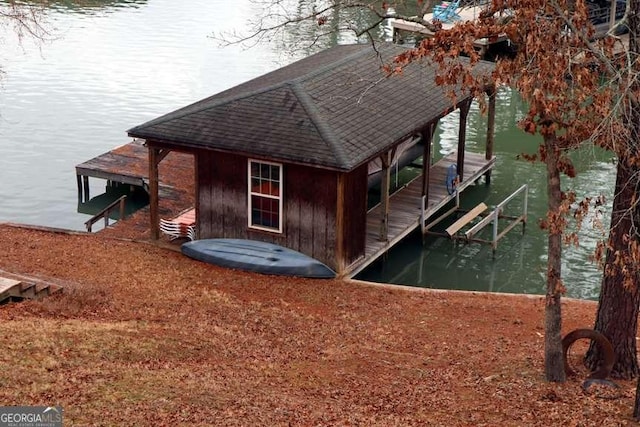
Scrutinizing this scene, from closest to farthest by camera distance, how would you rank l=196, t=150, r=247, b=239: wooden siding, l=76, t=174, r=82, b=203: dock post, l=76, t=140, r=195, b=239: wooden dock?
l=196, t=150, r=247, b=239: wooden siding → l=76, t=140, r=195, b=239: wooden dock → l=76, t=174, r=82, b=203: dock post

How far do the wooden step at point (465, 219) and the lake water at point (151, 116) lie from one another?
84 cm

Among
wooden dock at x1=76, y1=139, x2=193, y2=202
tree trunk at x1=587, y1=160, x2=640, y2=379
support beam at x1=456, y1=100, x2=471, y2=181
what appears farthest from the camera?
wooden dock at x1=76, y1=139, x2=193, y2=202

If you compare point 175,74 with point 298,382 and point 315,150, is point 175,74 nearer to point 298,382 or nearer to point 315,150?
point 315,150


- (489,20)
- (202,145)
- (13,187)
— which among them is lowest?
(13,187)

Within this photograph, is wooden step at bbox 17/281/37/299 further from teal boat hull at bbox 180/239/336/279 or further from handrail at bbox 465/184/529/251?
handrail at bbox 465/184/529/251

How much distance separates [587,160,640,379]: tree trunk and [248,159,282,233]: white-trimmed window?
31.1 feet

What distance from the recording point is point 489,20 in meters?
13.6

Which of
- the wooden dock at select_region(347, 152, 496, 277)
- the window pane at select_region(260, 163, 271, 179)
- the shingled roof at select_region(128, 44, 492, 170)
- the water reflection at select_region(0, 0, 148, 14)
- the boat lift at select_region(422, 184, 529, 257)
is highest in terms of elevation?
the shingled roof at select_region(128, 44, 492, 170)

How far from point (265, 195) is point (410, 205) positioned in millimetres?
6243

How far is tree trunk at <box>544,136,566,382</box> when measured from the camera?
1404 cm

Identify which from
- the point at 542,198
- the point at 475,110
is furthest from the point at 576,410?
the point at 475,110

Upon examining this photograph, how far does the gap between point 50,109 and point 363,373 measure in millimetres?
29627

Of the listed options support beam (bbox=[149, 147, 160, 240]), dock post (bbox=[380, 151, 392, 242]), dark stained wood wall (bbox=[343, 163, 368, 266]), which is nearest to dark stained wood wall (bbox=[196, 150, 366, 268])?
dark stained wood wall (bbox=[343, 163, 368, 266])

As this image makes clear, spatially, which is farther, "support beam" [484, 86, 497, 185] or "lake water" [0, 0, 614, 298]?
"support beam" [484, 86, 497, 185]
